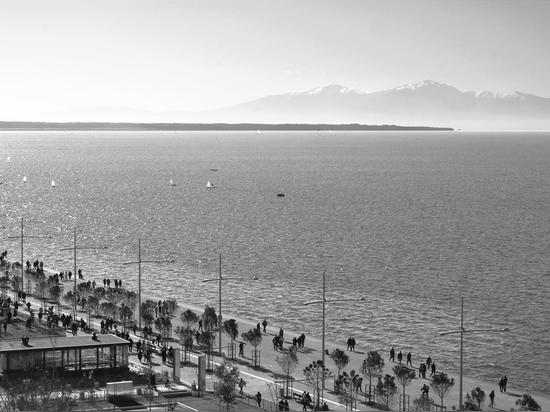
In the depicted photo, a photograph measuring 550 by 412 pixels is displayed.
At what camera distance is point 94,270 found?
107 m

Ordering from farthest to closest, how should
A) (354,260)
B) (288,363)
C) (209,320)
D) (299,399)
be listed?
1. (354,260)
2. (209,320)
3. (288,363)
4. (299,399)

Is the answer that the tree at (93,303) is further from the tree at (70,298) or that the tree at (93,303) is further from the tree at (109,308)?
the tree at (70,298)

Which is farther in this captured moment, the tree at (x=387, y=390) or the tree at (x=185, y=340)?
the tree at (x=185, y=340)

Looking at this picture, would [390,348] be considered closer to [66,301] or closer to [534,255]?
[66,301]

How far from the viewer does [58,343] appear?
187ft

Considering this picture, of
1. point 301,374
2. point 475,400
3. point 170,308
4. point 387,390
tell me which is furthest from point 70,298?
point 475,400

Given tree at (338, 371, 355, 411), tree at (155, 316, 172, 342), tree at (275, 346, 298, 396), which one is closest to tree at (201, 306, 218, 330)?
tree at (155, 316, 172, 342)

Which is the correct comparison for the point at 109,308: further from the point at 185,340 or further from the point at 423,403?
the point at 423,403

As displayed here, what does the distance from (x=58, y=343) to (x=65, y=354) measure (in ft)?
3.29

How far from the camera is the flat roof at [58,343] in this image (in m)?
55.7

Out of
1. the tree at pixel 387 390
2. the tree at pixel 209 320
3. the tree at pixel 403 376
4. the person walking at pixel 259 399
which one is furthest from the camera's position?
the tree at pixel 209 320

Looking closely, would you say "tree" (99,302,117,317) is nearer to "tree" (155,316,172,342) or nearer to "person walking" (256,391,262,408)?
"tree" (155,316,172,342)

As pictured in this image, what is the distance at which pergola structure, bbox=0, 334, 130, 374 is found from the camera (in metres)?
55.2

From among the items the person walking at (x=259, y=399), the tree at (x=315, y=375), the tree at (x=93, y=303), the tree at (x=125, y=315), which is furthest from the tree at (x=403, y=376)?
the tree at (x=93, y=303)
